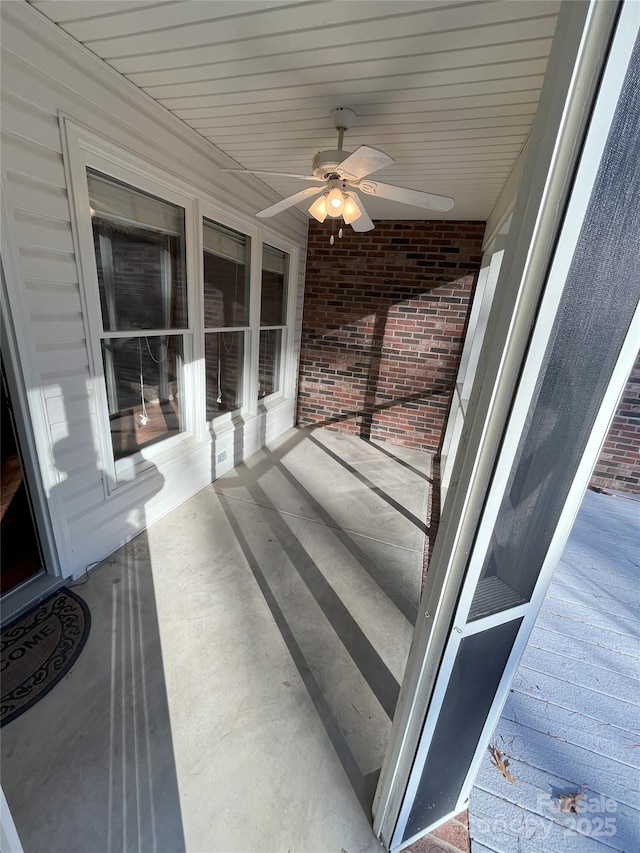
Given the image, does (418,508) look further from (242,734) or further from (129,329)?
(129,329)

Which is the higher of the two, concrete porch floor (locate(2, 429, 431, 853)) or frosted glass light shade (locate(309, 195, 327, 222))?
frosted glass light shade (locate(309, 195, 327, 222))

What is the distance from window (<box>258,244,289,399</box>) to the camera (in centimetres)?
392

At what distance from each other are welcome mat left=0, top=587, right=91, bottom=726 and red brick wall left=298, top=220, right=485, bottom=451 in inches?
143

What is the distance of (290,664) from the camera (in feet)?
5.73

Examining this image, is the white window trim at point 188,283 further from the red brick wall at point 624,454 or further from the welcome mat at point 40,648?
the red brick wall at point 624,454

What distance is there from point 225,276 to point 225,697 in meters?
3.10

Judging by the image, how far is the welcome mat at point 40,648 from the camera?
5.00ft

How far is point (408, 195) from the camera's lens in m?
1.92

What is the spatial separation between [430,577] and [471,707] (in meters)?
0.50

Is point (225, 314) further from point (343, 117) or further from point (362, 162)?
point (362, 162)

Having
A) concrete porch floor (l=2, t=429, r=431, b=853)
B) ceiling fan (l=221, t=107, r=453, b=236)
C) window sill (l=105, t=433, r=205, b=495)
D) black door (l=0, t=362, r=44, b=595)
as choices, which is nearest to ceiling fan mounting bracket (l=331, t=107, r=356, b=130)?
ceiling fan (l=221, t=107, r=453, b=236)

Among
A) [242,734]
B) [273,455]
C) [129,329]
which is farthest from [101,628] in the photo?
[273,455]

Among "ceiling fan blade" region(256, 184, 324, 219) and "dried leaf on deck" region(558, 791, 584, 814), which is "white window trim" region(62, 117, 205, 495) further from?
"dried leaf on deck" region(558, 791, 584, 814)

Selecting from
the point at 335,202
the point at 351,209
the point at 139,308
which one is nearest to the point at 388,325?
the point at 351,209
